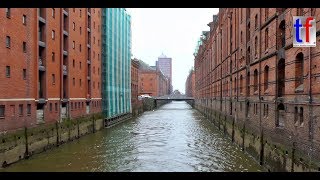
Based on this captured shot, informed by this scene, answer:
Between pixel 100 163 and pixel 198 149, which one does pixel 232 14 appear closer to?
pixel 198 149

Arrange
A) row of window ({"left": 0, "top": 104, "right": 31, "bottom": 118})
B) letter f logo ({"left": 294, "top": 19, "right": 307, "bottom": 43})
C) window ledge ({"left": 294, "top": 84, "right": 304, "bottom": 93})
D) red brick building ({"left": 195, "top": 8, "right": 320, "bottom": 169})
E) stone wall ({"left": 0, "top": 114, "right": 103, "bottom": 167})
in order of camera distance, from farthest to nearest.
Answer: row of window ({"left": 0, "top": 104, "right": 31, "bottom": 118}), stone wall ({"left": 0, "top": 114, "right": 103, "bottom": 167}), window ledge ({"left": 294, "top": 84, "right": 304, "bottom": 93}), red brick building ({"left": 195, "top": 8, "right": 320, "bottom": 169}), letter f logo ({"left": 294, "top": 19, "right": 307, "bottom": 43})

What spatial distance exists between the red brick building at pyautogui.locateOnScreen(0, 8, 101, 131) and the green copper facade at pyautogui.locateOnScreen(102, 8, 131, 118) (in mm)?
1736

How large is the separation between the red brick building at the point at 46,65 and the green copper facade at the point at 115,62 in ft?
5.70

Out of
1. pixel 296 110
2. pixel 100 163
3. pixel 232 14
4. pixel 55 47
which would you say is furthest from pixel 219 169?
pixel 232 14

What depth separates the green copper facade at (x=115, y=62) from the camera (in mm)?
46625

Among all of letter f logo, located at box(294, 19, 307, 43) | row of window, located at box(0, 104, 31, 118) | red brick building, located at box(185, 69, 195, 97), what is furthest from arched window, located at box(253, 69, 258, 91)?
red brick building, located at box(185, 69, 195, 97)

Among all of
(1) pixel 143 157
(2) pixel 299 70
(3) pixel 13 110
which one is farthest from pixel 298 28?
(3) pixel 13 110

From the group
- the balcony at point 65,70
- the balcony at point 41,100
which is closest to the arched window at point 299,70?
the balcony at point 41,100

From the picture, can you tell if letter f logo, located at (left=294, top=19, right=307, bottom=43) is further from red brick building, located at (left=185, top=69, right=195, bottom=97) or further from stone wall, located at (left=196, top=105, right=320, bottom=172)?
red brick building, located at (left=185, top=69, right=195, bottom=97)

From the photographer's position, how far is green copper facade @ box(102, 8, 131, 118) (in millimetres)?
46625

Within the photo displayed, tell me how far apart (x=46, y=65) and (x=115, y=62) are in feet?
74.4

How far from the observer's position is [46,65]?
2888 cm

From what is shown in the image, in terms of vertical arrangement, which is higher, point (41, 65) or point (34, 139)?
point (41, 65)

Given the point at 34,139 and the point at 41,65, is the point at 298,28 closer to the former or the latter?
the point at 34,139
